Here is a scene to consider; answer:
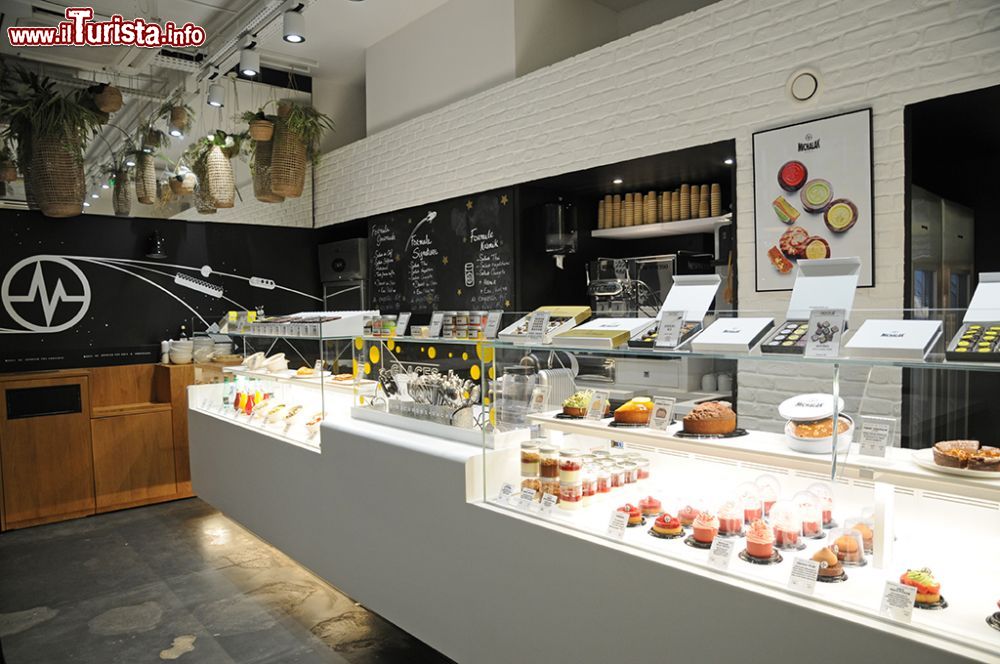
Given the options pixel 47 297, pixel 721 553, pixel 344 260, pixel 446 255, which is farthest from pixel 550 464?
pixel 47 297

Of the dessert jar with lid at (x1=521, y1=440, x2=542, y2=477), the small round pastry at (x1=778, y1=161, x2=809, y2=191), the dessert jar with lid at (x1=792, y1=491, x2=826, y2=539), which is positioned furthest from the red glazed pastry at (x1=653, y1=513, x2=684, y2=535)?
the small round pastry at (x1=778, y1=161, x2=809, y2=191)

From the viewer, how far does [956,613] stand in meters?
1.53

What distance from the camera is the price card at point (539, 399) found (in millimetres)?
2713

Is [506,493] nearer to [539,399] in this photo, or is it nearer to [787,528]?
[539,399]

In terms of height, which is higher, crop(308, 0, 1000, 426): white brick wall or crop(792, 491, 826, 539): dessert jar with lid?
crop(308, 0, 1000, 426): white brick wall

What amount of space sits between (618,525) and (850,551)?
634 millimetres

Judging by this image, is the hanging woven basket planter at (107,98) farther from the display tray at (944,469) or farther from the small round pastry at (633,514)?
the display tray at (944,469)

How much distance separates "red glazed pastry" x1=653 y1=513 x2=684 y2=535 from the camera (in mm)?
2064

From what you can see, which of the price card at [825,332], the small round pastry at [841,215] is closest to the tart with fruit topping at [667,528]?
the price card at [825,332]

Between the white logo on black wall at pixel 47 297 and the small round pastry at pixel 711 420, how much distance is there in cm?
586

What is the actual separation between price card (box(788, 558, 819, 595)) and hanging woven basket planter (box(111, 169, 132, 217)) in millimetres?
6467

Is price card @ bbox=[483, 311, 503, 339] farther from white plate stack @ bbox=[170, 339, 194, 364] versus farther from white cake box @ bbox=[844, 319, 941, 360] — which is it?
white plate stack @ bbox=[170, 339, 194, 364]

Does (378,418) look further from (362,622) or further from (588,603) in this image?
(588,603)
